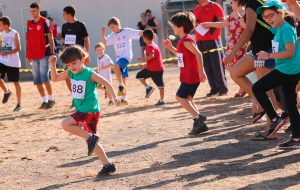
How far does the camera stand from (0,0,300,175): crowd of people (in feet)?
24.0

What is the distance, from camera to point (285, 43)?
23.9ft

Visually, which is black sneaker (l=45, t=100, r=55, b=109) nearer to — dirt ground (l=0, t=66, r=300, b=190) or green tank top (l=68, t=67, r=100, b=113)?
Result: dirt ground (l=0, t=66, r=300, b=190)

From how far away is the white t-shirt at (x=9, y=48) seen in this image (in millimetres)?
14609

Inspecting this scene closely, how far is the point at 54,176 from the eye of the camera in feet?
23.8

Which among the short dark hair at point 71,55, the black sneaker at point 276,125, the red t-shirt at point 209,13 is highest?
the red t-shirt at point 209,13

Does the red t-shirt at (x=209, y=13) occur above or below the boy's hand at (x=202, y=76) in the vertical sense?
above

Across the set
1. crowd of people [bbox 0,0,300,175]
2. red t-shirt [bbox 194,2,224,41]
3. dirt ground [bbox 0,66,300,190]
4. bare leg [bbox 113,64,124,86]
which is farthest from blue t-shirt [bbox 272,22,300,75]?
Result: bare leg [bbox 113,64,124,86]

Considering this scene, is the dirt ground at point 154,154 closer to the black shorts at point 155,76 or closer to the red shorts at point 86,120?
the red shorts at point 86,120

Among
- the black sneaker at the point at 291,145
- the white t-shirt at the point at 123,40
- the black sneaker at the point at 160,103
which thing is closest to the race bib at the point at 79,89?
the black sneaker at the point at 291,145

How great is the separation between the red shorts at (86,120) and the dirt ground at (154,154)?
1.43 ft

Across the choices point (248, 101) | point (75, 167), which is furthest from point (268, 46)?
point (248, 101)

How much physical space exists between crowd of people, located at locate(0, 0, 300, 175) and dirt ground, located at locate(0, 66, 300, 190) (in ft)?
1.04

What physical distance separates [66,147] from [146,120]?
218 cm

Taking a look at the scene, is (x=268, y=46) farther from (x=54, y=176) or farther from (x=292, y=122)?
(x=54, y=176)
